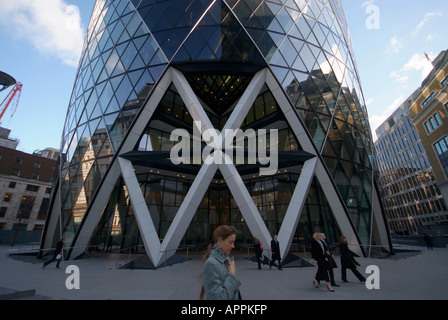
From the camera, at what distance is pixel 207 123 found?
1362 centimetres

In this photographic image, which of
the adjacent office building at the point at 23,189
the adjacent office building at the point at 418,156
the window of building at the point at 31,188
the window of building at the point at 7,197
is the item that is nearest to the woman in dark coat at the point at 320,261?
the adjacent office building at the point at 418,156

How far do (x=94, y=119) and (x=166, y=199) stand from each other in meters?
8.57

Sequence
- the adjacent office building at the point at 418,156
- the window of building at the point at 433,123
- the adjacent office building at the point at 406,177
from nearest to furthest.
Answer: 1. the window of building at the point at 433,123
2. the adjacent office building at the point at 418,156
3. the adjacent office building at the point at 406,177

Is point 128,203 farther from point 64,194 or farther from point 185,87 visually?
point 185,87

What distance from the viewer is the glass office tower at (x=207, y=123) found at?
13.7m

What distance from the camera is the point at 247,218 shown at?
39.9ft

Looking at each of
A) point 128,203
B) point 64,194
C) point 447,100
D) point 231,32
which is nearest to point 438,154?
point 447,100

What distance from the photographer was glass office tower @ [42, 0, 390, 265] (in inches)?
538

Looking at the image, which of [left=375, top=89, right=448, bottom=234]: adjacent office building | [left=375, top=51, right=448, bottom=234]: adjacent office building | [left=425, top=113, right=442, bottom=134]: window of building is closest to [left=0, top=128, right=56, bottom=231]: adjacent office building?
[left=375, top=51, right=448, bottom=234]: adjacent office building

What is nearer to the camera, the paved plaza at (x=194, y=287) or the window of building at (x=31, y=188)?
the paved plaza at (x=194, y=287)

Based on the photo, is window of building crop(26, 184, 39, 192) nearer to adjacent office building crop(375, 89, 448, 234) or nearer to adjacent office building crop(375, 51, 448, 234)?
adjacent office building crop(375, 51, 448, 234)

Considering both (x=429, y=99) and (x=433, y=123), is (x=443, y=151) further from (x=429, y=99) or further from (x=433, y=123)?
(x=429, y=99)

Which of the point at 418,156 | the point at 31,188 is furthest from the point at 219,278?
the point at 418,156

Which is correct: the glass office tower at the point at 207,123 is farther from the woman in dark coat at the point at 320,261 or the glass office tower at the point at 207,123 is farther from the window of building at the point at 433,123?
the window of building at the point at 433,123
